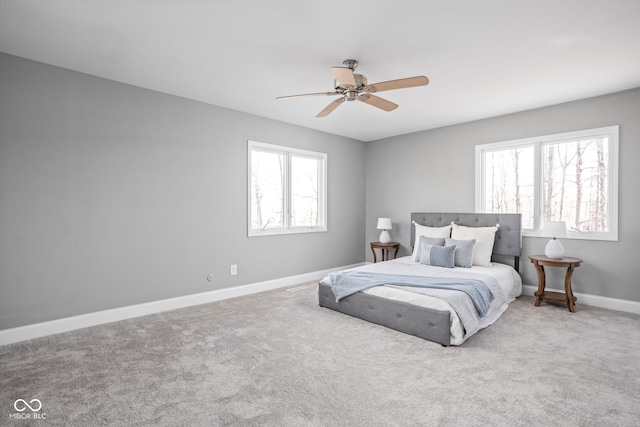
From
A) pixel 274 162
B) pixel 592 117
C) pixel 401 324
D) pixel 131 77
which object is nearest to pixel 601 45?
pixel 592 117

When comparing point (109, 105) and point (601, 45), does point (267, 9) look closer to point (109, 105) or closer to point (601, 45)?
point (109, 105)

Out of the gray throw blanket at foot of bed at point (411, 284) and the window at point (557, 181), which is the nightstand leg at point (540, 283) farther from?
the gray throw blanket at foot of bed at point (411, 284)

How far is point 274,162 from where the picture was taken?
5.09m

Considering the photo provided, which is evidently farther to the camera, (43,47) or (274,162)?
(274,162)

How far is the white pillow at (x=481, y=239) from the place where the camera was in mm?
4449

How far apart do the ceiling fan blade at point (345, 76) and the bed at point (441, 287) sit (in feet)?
6.69

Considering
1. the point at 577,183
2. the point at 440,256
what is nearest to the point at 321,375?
the point at 440,256

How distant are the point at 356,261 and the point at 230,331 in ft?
11.7

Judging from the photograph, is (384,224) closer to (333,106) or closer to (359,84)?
(333,106)

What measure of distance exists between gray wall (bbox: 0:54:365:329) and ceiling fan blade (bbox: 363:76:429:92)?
2336 millimetres

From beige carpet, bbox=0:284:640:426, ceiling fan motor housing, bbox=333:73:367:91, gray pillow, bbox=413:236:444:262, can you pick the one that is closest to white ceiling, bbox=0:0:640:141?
ceiling fan motor housing, bbox=333:73:367:91

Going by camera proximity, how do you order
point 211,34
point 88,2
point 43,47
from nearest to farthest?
point 88,2, point 211,34, point 43,47

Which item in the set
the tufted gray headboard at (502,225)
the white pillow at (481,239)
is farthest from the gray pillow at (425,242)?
the tufted gray headboard at (502,225)

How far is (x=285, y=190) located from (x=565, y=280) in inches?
154
